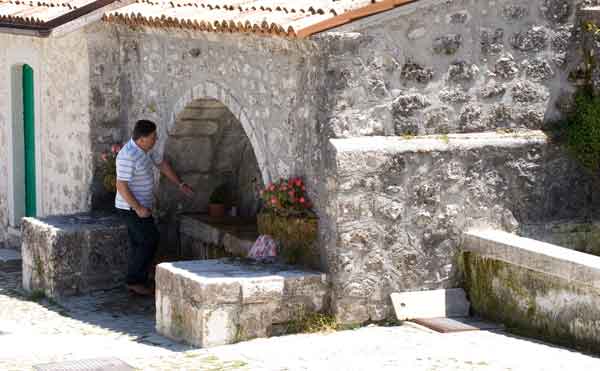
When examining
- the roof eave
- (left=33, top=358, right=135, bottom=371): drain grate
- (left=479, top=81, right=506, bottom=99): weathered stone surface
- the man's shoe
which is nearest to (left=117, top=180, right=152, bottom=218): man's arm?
the man's shoe

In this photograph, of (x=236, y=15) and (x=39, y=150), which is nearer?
(x=236, y=15)

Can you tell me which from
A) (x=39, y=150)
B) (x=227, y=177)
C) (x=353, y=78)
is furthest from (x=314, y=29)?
(x=39, y=150)

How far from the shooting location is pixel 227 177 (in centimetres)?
1202

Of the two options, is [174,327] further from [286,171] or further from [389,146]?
[389,146]

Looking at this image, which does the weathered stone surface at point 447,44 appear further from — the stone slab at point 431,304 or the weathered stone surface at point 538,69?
the stone slab at point 431,304

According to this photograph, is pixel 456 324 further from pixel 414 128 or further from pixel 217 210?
pixel 217 210

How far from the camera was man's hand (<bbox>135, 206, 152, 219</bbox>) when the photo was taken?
10.9 m

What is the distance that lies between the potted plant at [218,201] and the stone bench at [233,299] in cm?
249

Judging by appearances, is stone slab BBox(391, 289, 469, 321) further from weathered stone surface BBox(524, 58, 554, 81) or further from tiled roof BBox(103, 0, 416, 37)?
tiled roof BBox(103, 0, 416, 37)

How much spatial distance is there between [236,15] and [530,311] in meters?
3.15

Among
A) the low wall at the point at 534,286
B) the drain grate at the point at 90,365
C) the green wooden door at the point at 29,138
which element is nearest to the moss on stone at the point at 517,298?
the low wall at the point at 534,286

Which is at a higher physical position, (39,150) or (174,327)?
(39,150)

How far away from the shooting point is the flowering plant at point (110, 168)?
11.9 meters

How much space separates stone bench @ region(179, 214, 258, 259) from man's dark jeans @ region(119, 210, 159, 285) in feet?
1.51
